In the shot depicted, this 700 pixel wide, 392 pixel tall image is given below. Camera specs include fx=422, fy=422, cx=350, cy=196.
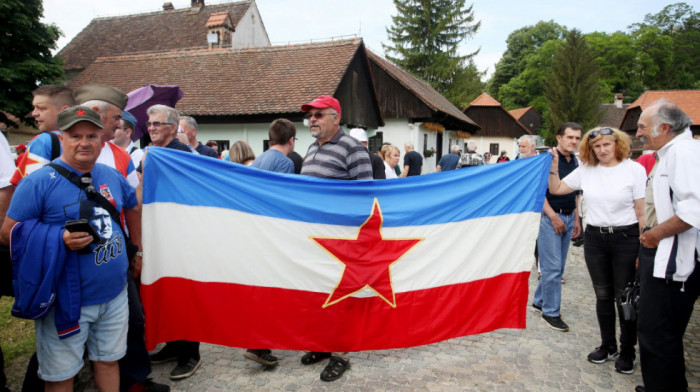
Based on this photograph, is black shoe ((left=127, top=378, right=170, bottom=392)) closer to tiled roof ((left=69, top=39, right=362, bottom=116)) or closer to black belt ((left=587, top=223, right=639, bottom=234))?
black belt ((left=587, top=223, right=639, bottom=234))

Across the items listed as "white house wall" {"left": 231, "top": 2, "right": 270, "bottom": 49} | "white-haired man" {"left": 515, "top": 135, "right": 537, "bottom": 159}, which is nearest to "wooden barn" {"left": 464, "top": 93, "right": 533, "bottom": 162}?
"white house wall" {"left": 231, "top": 2, "right": 270, "bottom": 49}

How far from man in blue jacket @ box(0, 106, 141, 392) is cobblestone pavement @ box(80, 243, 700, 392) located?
3.09ft

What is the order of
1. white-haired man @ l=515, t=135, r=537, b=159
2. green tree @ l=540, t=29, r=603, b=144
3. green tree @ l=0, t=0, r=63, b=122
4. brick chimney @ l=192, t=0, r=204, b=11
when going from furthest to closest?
1. green tree @ l=540, t=29, r=603, b=144
2. brick chimney @ l=192, t=0, r=204, b=11
3. green tree @ l=0, t=0, r=63, b=122
4. white-haired man @ l=515, t=135, r=537, b=159

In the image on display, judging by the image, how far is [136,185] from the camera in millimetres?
3221

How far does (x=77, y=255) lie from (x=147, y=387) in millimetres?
1353

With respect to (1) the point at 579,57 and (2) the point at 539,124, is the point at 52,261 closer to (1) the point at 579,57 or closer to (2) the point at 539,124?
(1) the point at 579,57

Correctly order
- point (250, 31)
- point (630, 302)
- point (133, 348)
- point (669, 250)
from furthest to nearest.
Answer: point (250, 31) → point (630, 302) → point (133, 348) → point (669, 250)

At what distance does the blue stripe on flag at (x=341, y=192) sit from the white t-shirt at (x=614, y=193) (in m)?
0.53

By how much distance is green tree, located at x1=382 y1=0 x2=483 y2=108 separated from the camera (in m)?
42.5

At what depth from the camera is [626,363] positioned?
3504 millimetres

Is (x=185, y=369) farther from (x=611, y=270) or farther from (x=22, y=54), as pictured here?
(x=22, y=54)

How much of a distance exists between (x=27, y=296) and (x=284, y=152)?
2.29 metres

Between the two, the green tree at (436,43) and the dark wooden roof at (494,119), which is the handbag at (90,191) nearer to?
the green tree at (436,43)

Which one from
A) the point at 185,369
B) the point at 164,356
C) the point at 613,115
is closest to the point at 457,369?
the point at 185,369
